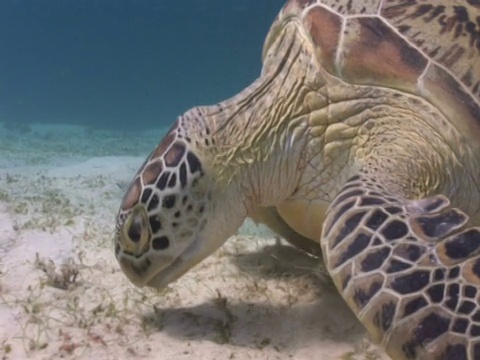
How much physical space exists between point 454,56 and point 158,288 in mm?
2187

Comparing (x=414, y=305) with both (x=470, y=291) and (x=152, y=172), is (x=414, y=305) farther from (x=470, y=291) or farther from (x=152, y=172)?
(x=152, y=172)

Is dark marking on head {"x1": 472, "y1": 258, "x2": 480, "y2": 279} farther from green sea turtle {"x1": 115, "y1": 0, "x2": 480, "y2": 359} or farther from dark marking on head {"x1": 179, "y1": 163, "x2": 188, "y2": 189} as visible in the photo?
dark marking on head {"x1": 179, "y1": 163, "x2": 188, "y2": 189}

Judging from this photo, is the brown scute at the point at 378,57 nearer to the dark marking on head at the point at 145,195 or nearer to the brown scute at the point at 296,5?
the brown scute at the point at 296,5

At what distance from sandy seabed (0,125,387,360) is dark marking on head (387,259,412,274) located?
Result: 778 millimetres

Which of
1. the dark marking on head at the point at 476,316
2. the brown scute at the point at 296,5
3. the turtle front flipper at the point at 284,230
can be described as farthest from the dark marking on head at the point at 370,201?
the brown scute at the point at 296,5

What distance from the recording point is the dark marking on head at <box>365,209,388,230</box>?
6.93 feet

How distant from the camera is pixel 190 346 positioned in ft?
8.30

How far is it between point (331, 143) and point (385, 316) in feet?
4.87

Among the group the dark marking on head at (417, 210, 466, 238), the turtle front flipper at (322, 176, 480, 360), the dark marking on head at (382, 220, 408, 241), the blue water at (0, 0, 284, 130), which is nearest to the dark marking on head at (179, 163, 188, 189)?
the turtle front flipper at (322, 176, 480, 360)

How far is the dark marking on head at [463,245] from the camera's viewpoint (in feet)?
6.10

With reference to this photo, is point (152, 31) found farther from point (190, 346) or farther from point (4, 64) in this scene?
point (190, 346)

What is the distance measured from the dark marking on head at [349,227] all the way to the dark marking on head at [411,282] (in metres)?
0.34

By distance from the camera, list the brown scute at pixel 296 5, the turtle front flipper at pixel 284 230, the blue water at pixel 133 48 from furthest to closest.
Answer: the blue water at pixel 133 48, the turtle front flipper at pixel 284 230, the brown scute at pixel 296 5

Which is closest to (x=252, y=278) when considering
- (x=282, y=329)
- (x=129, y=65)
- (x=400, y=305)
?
(x=282, y=329)
